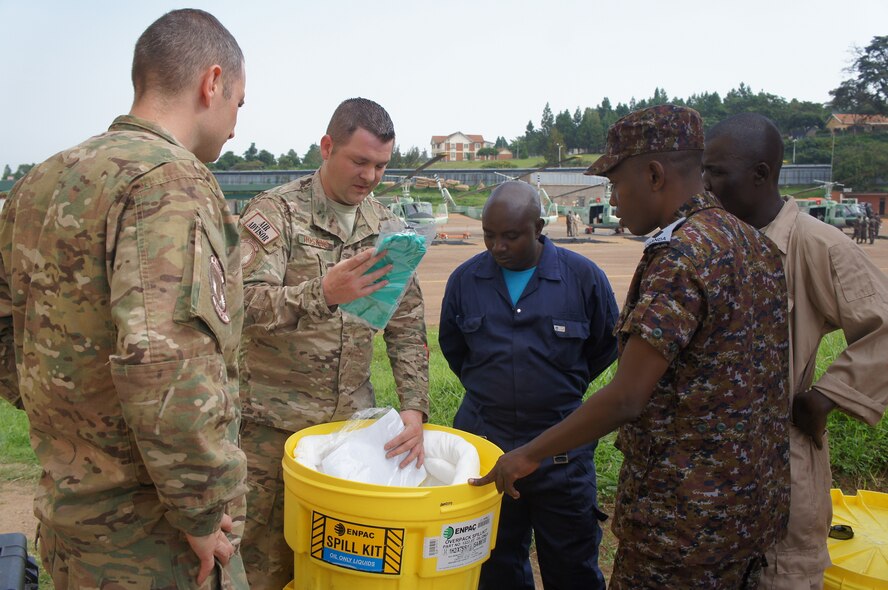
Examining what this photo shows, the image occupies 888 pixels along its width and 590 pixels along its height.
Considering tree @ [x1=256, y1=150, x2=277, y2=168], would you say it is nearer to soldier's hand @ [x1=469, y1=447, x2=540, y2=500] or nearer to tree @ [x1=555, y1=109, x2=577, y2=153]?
tree @ [x1=555, y1=109, x2=577, y2=153]

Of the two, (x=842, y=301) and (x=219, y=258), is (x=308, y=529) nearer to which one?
(x=219, y=258)

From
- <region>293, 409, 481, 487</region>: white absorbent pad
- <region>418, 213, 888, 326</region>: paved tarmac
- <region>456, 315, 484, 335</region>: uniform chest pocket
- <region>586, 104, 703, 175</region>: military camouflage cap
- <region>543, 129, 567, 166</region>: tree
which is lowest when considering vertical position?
<region>418, 213, 888, 326</region>: paved tarmac

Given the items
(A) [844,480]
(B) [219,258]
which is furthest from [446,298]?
(A) [844,480]

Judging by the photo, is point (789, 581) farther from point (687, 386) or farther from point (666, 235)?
point (666, 235)

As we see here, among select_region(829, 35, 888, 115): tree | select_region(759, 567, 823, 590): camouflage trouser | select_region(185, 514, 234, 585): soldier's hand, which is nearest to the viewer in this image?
select_region(185, 514, 234, 585): soldier's hand

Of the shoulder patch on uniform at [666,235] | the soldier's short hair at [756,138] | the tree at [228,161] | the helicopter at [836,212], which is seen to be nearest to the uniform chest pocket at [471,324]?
the soldier's short hair at [756,138]

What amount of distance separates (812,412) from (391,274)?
1.40 m

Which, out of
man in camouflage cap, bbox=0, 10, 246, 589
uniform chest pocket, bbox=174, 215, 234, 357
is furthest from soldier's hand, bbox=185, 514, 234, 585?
uniform chest pocket, bbox=174, 215, 234, 357

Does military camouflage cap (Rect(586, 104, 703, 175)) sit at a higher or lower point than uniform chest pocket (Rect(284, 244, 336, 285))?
higher

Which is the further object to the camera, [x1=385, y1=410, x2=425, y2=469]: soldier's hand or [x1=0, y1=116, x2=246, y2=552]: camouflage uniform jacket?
[x1=385, y1=410, x2=425, y2=469]: soldier's hand

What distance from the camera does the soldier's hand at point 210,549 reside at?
5.58 ft

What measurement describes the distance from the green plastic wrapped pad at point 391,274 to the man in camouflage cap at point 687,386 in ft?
2.00

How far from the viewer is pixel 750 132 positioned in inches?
101

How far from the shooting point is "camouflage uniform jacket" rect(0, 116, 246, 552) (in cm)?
151
